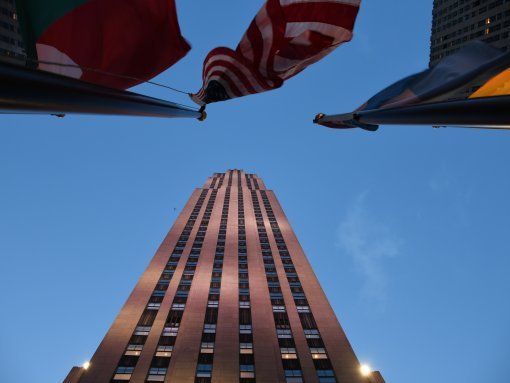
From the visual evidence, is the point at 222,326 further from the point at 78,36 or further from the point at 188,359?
the point at 78,36

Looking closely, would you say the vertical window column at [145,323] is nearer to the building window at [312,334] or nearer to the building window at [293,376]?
the building window at [293,376]

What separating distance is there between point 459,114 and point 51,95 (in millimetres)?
6819

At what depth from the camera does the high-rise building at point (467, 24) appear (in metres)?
46.1

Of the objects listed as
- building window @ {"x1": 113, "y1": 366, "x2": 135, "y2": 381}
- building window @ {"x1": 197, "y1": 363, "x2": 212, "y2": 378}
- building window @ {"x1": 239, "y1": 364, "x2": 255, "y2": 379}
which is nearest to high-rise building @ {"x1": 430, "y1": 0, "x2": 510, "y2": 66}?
building window @ {"x1": 239, "y1": 364, "x2": 255, "y2": 379}

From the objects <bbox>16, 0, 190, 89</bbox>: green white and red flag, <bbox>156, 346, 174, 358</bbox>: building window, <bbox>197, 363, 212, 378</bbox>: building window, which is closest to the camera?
<bbox>16, 0, 190, 89</bbox>: green white and red flag

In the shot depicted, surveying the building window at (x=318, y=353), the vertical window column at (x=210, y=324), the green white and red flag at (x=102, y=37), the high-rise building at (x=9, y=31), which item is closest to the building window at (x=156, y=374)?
the vertical window column at (x=210, y=324)

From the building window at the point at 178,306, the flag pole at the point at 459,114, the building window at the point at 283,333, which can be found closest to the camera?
the flag pole at the point at 459,114

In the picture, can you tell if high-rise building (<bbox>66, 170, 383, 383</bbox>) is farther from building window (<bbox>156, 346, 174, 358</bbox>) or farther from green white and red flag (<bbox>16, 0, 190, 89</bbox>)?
green white and red flag (<bbox>16, 0, 190, 89</bbox>)

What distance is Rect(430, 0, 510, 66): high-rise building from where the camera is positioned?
46.1 m

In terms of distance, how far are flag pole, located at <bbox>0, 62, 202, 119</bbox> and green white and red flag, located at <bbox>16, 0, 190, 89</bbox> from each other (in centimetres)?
186

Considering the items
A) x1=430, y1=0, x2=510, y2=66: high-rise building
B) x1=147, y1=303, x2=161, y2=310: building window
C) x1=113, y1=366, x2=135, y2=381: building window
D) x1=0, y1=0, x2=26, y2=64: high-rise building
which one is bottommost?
x1=113, y1=366, x2=135, y2=381: building window

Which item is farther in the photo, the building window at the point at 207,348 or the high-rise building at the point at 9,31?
the high-rise building at the point at 9,31

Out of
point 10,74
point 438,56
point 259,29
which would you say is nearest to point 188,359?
point 259,29

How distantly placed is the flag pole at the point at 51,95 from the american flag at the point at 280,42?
21.8ft
